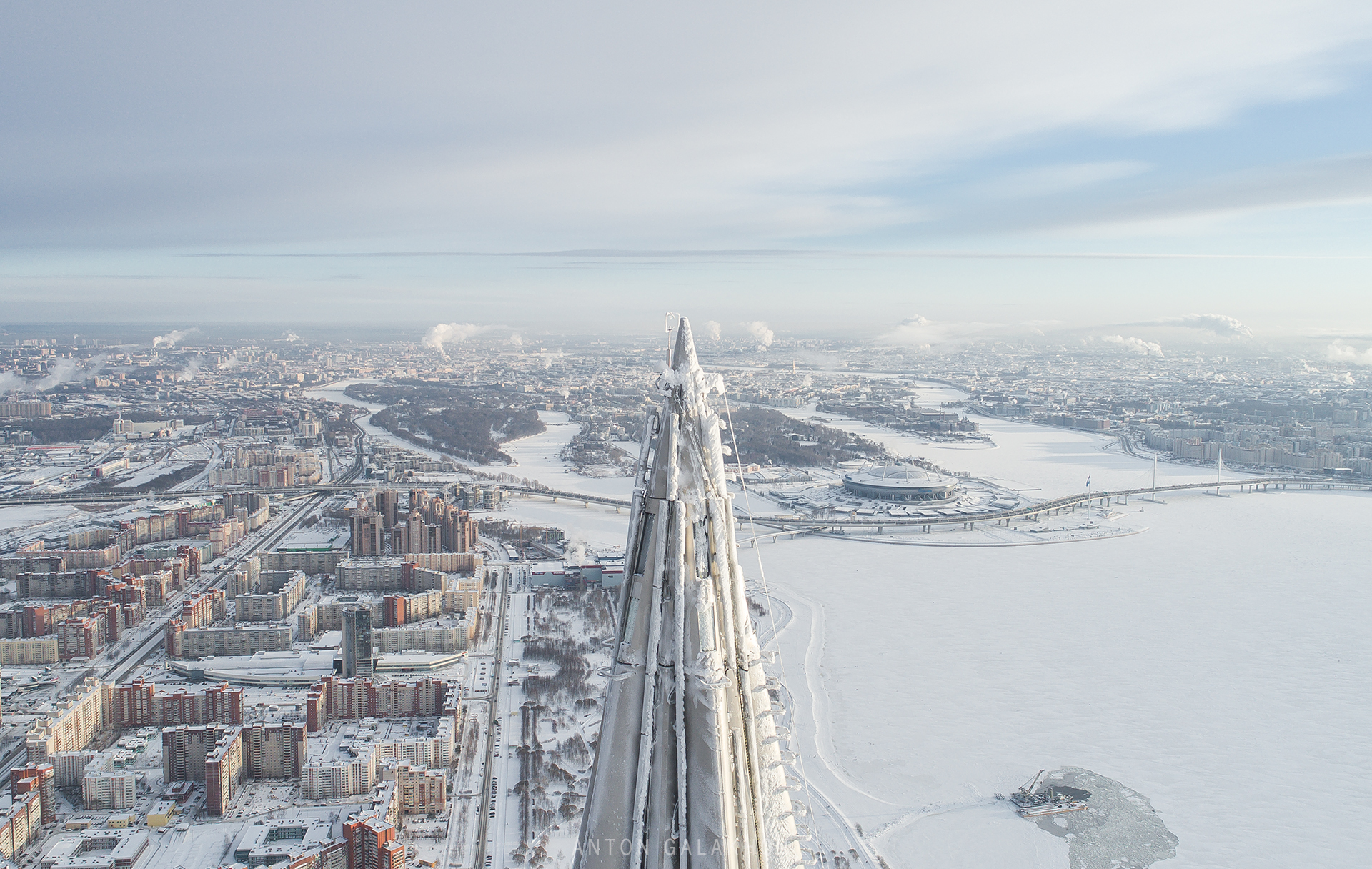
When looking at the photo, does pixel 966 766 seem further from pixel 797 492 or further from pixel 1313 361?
→ pixel 1313 361

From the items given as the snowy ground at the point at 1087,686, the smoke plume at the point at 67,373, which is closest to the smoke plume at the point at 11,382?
the smoke plume at the point at 67,373

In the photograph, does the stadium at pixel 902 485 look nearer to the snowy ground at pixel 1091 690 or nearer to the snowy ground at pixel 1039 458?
the snowy ground at pixel 1039 458

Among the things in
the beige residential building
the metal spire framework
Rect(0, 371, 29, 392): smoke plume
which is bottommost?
the beige residential building

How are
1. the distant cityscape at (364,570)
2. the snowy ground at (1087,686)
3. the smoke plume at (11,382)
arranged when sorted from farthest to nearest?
1. the smoke plume at (11,382)
2. the distant cityscape at (364,570)
3. the snowy ground at (1087,686)

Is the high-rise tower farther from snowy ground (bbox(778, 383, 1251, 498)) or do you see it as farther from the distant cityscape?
snowy ground (bbox(778, 383, 1251, 498))

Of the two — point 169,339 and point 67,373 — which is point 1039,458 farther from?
point 169,339

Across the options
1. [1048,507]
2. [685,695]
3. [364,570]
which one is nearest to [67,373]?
[364,570]

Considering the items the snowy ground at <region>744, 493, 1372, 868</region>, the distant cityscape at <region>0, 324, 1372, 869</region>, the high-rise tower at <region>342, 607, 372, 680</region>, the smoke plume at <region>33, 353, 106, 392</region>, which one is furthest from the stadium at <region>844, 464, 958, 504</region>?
the smoke plume at <region>33, 353, 106, 392</region>

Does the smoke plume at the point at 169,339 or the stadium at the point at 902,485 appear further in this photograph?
the smoke plume at the point at 169,339

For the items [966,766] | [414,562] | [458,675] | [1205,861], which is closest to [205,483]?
[414,562]
